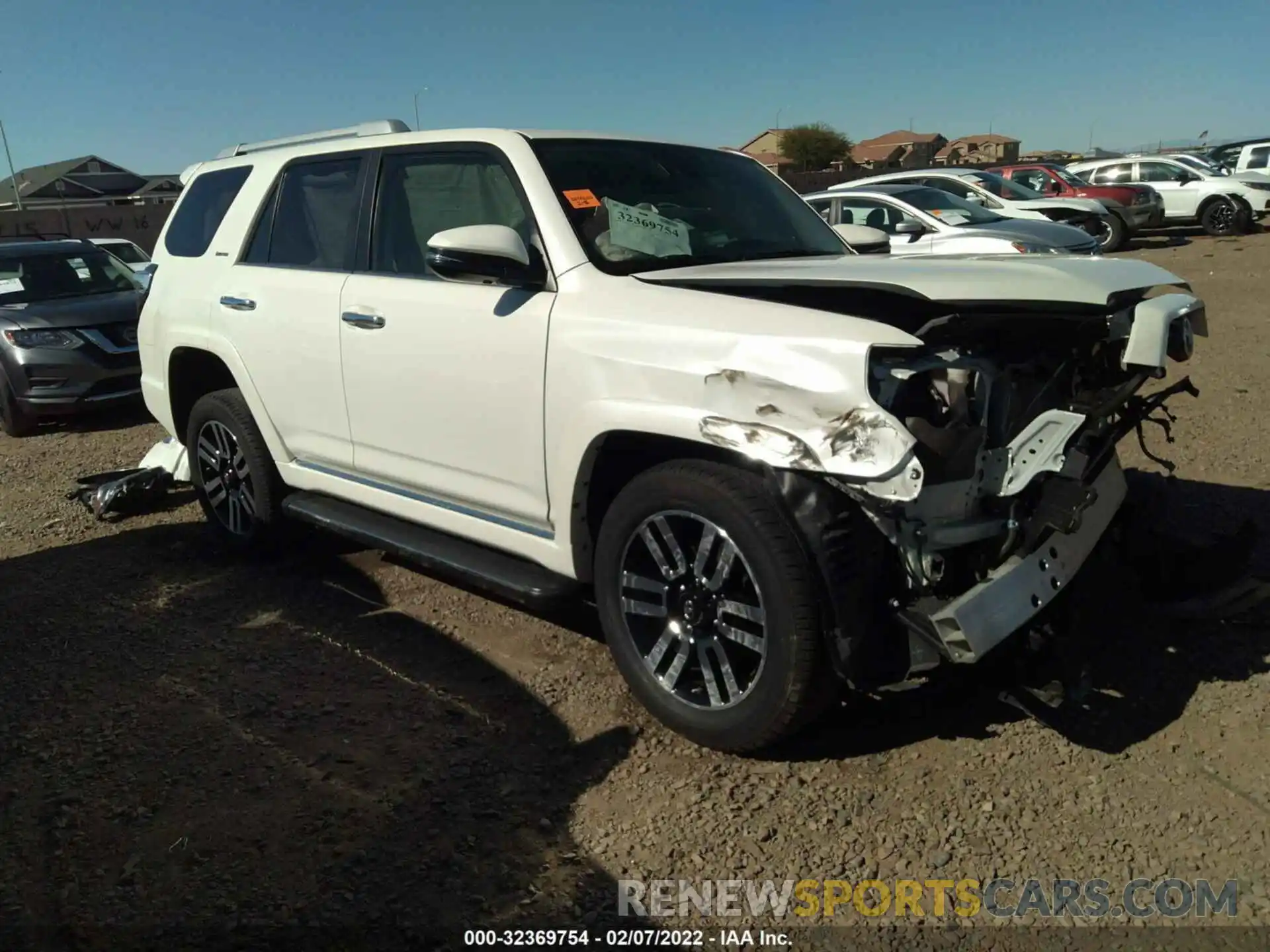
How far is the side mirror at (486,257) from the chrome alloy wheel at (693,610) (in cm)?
99

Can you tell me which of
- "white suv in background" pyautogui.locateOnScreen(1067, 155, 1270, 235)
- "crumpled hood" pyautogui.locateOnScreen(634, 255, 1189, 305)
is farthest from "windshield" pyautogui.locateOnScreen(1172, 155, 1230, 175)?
"crumpled hood" pyautogui.locateOnScreen(634, 255, 1189, 305)

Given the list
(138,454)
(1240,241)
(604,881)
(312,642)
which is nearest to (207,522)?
(312,642)

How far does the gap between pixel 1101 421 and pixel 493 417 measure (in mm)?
1970

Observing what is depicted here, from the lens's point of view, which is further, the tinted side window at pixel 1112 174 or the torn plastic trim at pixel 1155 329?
the tinted side window at pixel 1112 174

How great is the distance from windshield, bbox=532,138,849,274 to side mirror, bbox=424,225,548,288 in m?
0.22

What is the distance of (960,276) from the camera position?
2.91 metres

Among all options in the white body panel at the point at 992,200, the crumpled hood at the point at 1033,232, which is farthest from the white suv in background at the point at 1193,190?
the crumpled hood at the point at 1033,232

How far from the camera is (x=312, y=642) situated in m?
4.16

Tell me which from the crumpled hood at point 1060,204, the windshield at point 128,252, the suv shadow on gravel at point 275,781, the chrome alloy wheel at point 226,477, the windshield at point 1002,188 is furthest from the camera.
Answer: the windshield at point 1002,188

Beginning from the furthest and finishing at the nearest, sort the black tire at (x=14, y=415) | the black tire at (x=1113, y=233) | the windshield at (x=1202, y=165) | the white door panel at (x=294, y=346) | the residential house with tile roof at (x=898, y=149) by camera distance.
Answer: the residential house with tile roof at (x=898, y=149) → the windshield at (x=1202, y=165) → the black tire at (x=1113, y=233) → the black tire at (x=14, y=415) → the white door panel at (x=294, y=346)

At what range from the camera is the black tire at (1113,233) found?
727 inches

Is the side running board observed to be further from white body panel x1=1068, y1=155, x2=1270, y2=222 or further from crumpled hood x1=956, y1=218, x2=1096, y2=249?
white body panel x1=1068, y1=155, x2=1270, y2=222

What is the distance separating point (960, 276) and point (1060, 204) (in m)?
15.7
